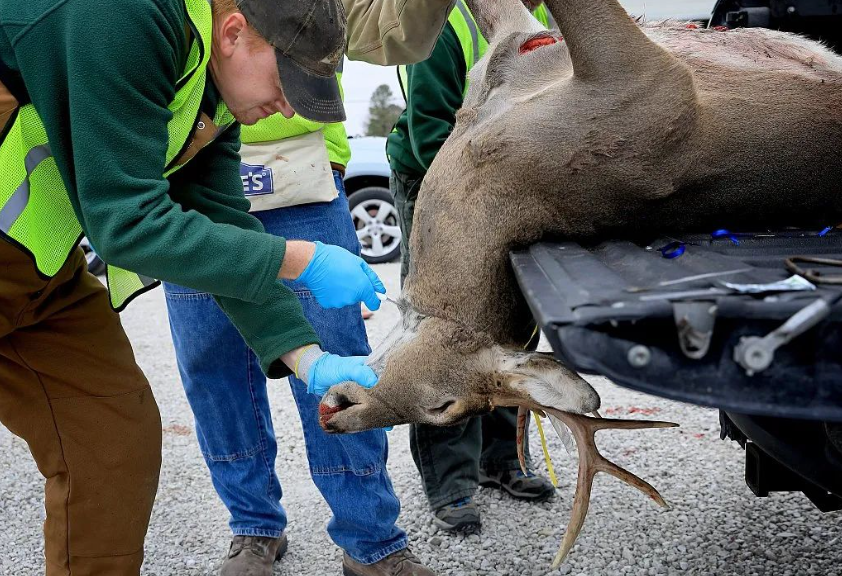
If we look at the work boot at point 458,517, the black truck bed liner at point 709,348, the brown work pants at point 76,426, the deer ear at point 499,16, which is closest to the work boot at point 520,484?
the work boot at point 458,517

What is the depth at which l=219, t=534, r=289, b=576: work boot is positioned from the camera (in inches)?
141

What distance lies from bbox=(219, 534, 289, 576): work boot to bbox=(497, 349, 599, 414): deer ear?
1.61 m

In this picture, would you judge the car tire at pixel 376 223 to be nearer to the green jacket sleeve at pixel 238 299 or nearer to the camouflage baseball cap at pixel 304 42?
the green jacket sleeve at pixel 238 299

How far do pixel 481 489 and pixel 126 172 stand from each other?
276 cm

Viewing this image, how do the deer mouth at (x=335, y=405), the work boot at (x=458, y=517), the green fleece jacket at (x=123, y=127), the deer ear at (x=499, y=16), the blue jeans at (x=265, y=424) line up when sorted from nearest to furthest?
the green fleece jacket at (x=123, y=127)
the deer mouth at (x=335, y=405)
the deer ear at (x=499, y=16)
the blue jeans at (x=265, y=424)
the work boot at (x=458, y=517)

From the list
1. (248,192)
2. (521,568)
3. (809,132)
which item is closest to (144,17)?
(248,192)

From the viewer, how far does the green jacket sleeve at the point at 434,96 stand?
3824 mm

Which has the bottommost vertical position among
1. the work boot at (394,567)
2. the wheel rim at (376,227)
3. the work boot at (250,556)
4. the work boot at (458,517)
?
the wheel rim at (376,227)

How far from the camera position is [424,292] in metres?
2.79

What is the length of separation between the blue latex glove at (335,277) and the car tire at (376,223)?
27.5ft

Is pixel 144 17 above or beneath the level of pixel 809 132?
above

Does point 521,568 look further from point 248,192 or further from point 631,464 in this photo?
point 248,192

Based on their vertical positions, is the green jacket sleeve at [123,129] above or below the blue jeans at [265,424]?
above

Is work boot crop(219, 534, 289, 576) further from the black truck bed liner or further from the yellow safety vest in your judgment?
the black truck bed liner
